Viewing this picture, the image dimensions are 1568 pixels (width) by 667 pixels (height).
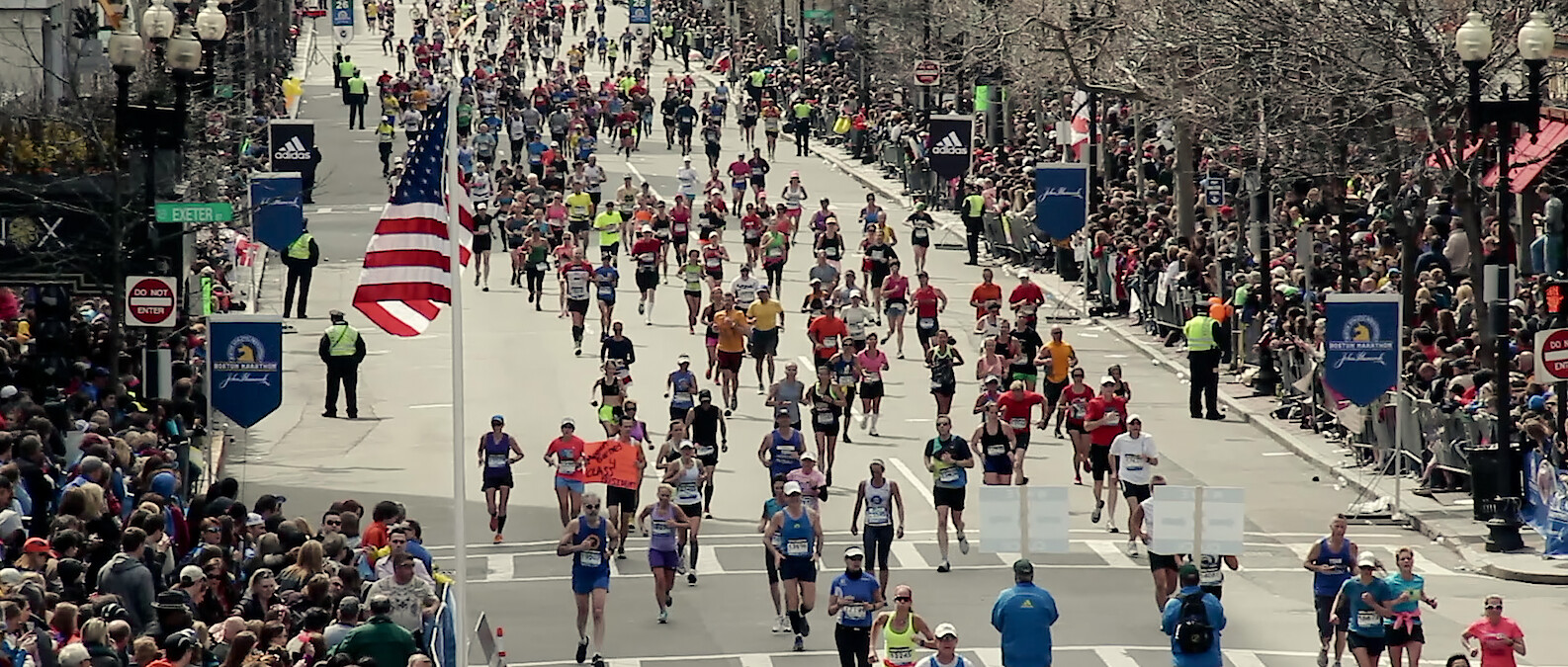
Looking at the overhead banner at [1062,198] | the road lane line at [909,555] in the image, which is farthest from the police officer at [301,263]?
the road lane line at [909,555]

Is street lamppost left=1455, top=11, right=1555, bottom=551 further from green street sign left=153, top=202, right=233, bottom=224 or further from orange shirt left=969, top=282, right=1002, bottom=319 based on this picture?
green street sign left=153, top=202, right=233, bottom=224

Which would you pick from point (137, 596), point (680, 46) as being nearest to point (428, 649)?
point (137, 596)

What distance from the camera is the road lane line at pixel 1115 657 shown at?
2341cm

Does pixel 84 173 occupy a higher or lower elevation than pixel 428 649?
higher

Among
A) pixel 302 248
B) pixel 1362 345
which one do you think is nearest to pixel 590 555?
pixel 1362 345

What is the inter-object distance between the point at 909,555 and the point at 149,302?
7.62 m

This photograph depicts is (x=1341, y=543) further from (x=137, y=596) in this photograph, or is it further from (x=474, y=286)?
(x=474, y=286)

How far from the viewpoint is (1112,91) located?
46781 mm

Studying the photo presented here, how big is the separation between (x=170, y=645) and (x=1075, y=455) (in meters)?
15.3

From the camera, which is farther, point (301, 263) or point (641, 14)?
point (641, 14)

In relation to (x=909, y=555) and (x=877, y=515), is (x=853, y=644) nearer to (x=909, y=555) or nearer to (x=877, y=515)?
(x=877, y=515)

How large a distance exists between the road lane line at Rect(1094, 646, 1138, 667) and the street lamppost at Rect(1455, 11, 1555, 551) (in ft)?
17.5

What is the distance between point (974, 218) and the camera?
167 ft

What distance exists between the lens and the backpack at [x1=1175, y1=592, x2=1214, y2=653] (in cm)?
2116
